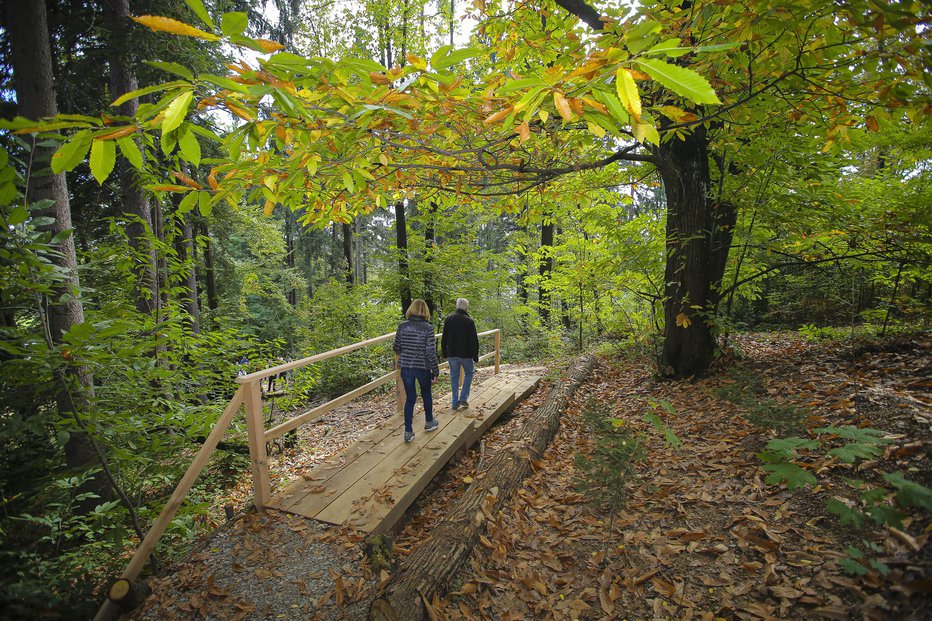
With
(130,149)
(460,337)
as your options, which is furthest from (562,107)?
(460,337)

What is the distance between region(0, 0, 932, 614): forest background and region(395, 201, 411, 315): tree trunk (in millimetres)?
4490

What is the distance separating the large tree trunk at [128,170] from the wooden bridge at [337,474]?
100 inches

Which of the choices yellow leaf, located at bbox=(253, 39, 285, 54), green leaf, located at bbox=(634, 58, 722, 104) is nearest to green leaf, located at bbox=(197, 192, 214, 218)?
yellow leaf, located at bbox=(253, 39, 285, 54)

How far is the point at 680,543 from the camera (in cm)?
286

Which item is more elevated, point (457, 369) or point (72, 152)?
point (72, 152)

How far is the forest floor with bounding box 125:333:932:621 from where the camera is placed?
220 centimetres

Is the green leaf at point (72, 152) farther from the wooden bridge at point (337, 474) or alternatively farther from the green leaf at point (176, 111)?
the wooden bridge at point (337, 474)

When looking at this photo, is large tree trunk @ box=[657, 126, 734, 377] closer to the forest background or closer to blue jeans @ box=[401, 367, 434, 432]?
the forest background

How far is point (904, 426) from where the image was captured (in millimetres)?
2887

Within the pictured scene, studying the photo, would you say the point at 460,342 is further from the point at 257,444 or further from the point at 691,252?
the point at 691,252

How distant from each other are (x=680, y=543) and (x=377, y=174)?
4.15 metres

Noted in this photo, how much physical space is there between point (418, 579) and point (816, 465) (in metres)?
3.12

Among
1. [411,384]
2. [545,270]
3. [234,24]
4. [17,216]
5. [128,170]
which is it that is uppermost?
[128,170]

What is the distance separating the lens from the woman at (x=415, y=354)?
488cm
